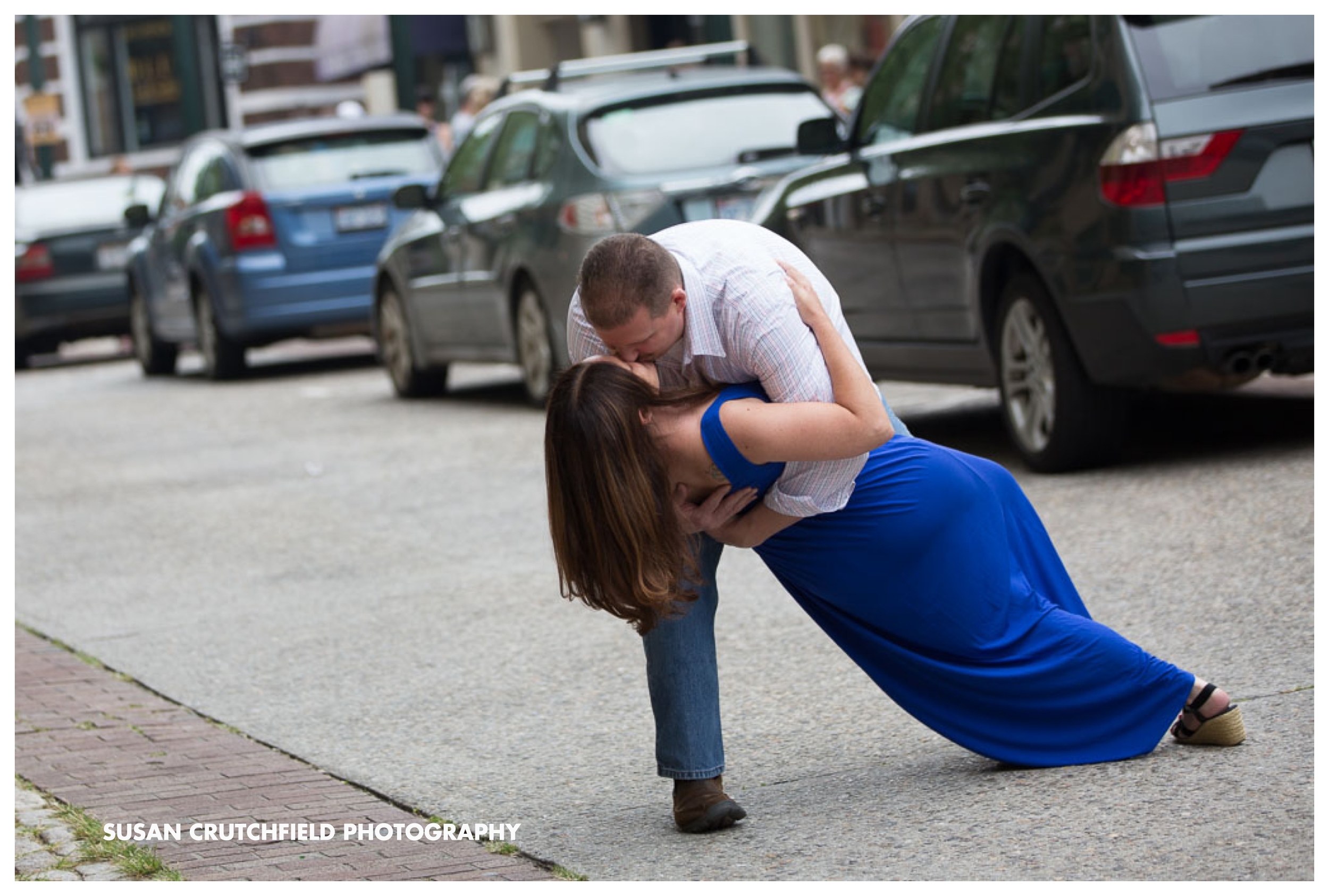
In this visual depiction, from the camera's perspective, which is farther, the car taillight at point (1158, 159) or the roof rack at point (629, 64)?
the roof rack at point (629, 64)

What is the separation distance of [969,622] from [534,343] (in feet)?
24.7

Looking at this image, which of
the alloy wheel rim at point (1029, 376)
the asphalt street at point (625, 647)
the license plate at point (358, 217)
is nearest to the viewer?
the asphalt street at point (625, 647)

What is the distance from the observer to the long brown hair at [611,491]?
403 cm

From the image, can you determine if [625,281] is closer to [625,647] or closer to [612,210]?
[625,647]

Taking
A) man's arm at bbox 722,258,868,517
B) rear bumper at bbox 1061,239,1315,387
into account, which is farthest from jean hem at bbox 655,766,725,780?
rear bumper at bbox 1061,239,1315,387

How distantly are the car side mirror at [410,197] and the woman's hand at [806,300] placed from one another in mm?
8788

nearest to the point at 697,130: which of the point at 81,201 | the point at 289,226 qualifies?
the point at 289,226

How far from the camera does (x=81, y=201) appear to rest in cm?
2023

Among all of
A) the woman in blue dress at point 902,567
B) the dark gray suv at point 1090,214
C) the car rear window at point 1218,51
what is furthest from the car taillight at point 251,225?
the woman in blue dress at point 902,567

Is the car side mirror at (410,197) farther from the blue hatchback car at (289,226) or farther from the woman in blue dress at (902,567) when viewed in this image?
the woman in blue dress at (902,567)

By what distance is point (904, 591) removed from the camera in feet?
14.5

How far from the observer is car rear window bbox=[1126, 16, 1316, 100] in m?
7.54

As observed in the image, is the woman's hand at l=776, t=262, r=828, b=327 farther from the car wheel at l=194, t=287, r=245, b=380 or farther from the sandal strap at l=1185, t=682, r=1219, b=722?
the car wheel at l=194, t=287, r=245, b=380

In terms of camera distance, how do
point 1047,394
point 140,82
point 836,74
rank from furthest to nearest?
point 140,82 < point 836,74 < point 1047,394
